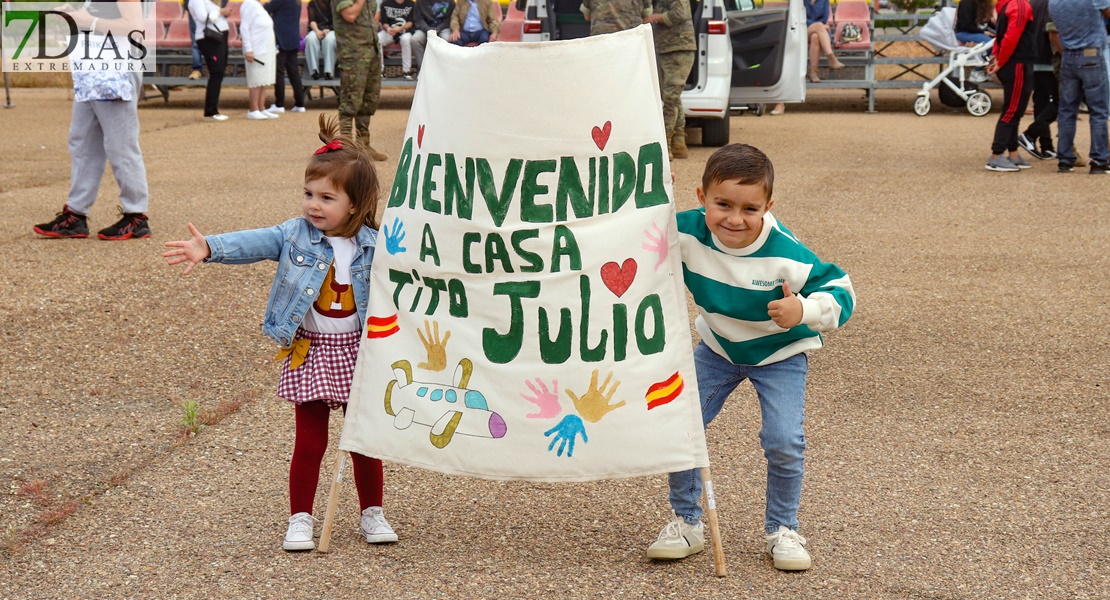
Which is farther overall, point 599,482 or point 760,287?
point 599,482

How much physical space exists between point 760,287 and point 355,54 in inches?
311

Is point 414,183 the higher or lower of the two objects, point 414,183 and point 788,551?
the higher

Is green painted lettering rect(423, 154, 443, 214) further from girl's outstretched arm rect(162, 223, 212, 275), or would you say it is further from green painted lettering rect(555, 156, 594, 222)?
girl's outstretched arm rect(162, 223, 212, 275)

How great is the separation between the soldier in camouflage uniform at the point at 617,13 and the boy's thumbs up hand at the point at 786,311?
24.5ft

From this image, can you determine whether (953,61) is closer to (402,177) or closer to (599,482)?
(599,482)

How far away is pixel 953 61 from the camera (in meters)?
15.6

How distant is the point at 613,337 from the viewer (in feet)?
10.6

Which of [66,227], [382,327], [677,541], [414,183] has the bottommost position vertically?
[66,227]

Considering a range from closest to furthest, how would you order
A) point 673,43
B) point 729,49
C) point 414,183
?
1. point 414,183
2. point 673,43
3. point 729,49

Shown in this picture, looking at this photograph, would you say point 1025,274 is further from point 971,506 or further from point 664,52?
point 664,52

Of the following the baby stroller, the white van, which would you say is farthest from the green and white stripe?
the baby stroller

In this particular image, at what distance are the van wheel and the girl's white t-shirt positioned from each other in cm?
936

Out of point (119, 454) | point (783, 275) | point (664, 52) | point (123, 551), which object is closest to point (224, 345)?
point (119, 454)

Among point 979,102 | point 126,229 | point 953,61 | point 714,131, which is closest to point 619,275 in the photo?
point 126,229
